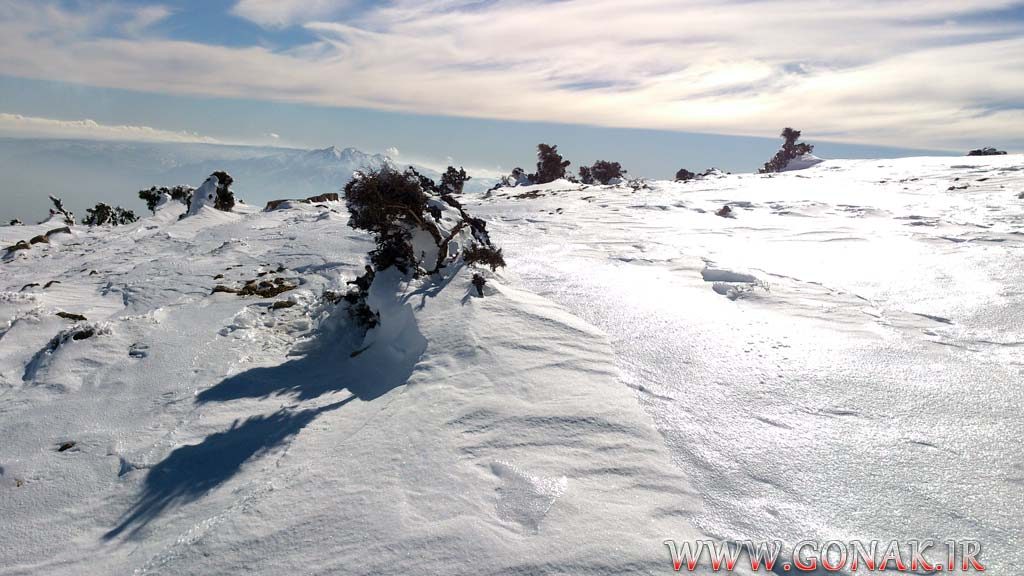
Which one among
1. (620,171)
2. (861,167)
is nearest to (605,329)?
(861,167)

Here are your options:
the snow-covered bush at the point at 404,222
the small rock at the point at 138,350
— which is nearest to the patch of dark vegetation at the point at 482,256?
the snow-covered bush at the point at 404,222

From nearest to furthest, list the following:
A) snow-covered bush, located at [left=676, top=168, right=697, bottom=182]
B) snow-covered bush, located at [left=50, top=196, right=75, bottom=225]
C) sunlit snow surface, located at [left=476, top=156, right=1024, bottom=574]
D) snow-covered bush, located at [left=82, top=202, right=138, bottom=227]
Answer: sunlit snow surface, located at [left=476, top=156, right=1024, bottom=574]
snow-covered bush, located at [left=50, top=196, right=75, bottom=225]
snow-covered bush, located at [left=82, top=202, right=138, bottom=227]
snow-covered bush, located at [left=676, top=168, right=697, bottom=182]

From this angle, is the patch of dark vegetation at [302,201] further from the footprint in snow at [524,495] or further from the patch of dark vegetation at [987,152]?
the patch of dark vegetation at [987,152]

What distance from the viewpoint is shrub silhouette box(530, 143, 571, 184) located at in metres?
38.5

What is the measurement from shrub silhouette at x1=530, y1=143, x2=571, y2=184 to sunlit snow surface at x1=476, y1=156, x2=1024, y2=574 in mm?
25691

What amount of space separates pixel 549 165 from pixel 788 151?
21189 millimetres

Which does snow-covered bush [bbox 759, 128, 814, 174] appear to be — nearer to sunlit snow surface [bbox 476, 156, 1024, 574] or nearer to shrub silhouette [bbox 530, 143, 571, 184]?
shrub silhouette [bbox 530, 143, 571, 184]

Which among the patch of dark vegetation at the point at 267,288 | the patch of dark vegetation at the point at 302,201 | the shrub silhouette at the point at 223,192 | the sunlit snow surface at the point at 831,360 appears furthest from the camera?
the shrub silhouette at the point at 223,192

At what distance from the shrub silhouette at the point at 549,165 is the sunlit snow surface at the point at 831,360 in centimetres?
2569

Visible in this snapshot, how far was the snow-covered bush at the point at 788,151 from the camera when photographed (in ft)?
133

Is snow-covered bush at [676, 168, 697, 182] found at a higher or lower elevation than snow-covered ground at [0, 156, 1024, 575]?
higher

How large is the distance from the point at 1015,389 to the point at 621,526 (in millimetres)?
4522

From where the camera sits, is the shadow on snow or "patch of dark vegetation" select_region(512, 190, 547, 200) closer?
the shadow on snow

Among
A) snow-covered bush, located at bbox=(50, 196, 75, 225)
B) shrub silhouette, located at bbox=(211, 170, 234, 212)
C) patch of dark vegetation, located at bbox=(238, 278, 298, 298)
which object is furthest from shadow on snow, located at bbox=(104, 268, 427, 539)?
snow-covered bush, located at bbox=(50, 196, 75, 225)
